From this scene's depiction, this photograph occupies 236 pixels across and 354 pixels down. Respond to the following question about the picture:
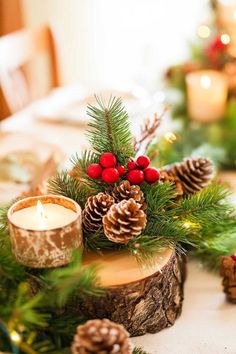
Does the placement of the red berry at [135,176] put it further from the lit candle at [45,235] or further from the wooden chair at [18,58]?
the wooden chair at [18,58]

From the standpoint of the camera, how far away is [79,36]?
261cm

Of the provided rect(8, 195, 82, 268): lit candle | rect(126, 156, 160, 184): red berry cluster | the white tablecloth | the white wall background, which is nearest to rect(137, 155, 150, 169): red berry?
rect(126, 156, 160, 184): red berry cluster

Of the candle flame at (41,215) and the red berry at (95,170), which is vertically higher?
the red berry at (95,170)

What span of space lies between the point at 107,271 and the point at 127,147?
20 cm

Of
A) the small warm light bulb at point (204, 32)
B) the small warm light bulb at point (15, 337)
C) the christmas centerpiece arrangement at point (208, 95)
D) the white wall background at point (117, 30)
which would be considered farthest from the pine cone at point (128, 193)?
the white wall background at point (117, 30)

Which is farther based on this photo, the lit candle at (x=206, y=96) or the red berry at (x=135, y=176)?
the lit candle at (x=206, y=96)

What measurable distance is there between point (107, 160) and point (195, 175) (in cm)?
21

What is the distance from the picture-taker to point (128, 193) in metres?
0.83

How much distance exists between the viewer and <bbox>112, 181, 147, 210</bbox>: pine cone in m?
0.83

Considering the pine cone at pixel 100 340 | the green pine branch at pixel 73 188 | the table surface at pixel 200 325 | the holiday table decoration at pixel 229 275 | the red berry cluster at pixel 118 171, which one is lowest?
the table surface at pixel 200 325

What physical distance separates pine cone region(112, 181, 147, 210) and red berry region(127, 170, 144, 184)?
0.01 meters

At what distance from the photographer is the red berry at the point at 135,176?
848 millimetres

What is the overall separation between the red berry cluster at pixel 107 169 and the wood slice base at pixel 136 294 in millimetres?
117

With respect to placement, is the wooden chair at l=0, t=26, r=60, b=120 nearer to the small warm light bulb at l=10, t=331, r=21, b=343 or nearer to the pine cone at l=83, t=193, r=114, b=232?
the pine cone at l=83, t=193, r=114, b=232
